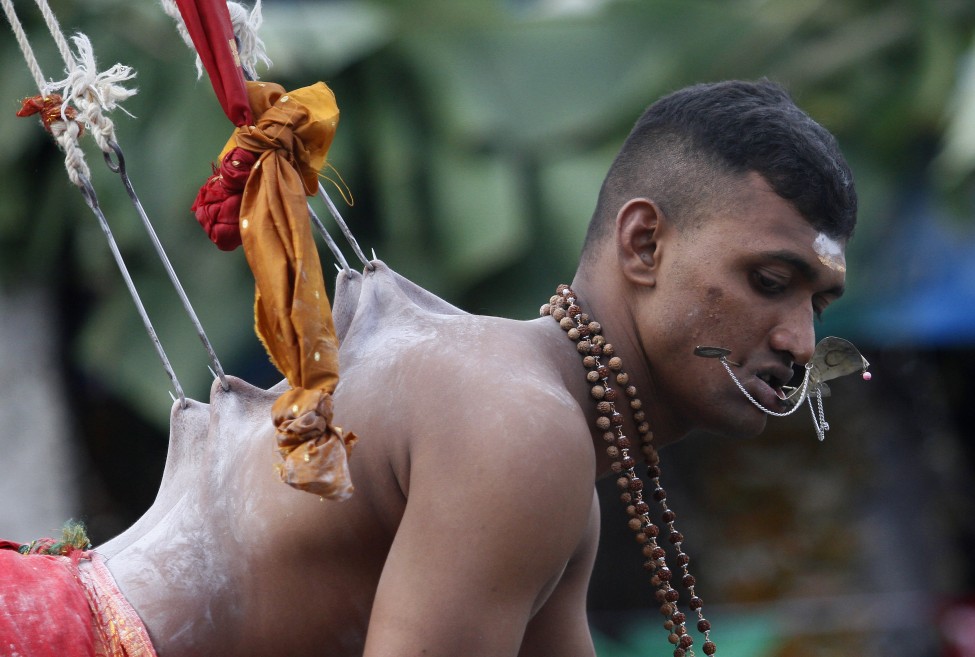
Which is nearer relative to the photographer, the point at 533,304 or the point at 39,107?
the point at 39,107

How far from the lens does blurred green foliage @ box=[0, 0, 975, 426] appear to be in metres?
5.81

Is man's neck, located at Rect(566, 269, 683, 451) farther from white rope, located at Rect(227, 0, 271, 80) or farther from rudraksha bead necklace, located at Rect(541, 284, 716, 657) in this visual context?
white rope, located at Rect(227, 0, 271, 80)

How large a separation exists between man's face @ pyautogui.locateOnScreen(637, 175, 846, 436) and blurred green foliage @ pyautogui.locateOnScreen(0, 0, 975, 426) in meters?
3.53

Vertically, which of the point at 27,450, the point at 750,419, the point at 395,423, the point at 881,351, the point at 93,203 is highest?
the point at 93,203

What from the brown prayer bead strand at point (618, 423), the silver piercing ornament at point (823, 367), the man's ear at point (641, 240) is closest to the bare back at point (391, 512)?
the brown prayer bead strand at point (618, 423)

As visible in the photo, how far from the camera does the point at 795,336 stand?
7.04 feet

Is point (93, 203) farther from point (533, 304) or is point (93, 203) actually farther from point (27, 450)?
point (27, 450)

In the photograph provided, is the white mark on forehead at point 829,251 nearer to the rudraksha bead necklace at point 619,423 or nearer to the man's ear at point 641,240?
the man's ear at point 641,240

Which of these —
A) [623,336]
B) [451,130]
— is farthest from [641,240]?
[451,130]

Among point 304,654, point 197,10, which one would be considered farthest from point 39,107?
point 304,654

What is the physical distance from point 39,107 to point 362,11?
406cm

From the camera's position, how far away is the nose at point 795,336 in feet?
7.04

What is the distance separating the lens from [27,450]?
5965mm

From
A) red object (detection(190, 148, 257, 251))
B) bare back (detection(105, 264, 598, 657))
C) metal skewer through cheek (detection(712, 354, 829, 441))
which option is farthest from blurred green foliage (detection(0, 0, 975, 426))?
red object (detection(190, 148, 257, 251))
